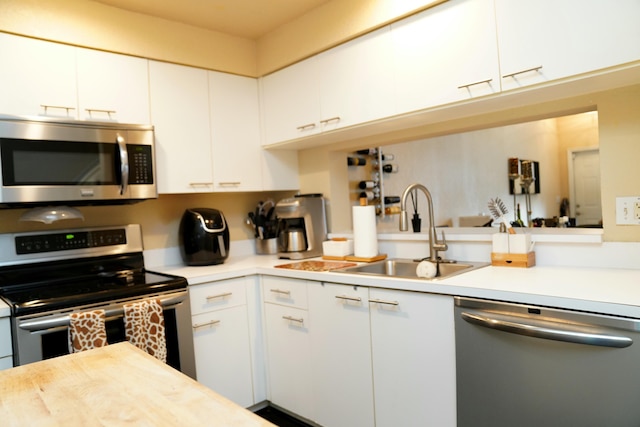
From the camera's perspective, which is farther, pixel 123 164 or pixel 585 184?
pixel 585 184

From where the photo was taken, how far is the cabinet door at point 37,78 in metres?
1.98

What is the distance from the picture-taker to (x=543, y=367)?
1.36 meters

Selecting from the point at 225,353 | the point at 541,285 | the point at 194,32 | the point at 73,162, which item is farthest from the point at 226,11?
the point at 541,285

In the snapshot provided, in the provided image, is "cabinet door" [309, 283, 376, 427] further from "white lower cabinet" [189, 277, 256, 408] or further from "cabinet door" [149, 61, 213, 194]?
"cabinet door" [149, 61, 213, 194]

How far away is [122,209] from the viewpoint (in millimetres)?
2562

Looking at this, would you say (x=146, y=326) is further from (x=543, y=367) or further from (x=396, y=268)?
(x=543, y=367)

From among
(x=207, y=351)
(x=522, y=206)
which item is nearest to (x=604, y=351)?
(x=207, y=351)

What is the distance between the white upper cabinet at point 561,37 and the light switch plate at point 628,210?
0.57m

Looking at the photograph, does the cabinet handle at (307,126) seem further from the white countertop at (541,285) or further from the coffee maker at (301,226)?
the white countertop at (541,285)

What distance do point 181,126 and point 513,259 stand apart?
6.21 feet

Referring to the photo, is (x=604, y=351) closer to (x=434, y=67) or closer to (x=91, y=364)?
(x=434, y=67)

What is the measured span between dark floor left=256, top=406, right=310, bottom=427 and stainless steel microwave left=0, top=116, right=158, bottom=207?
4.41ft

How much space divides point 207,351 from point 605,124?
208cm

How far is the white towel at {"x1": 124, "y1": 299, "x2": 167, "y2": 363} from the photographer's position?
1.87 m
